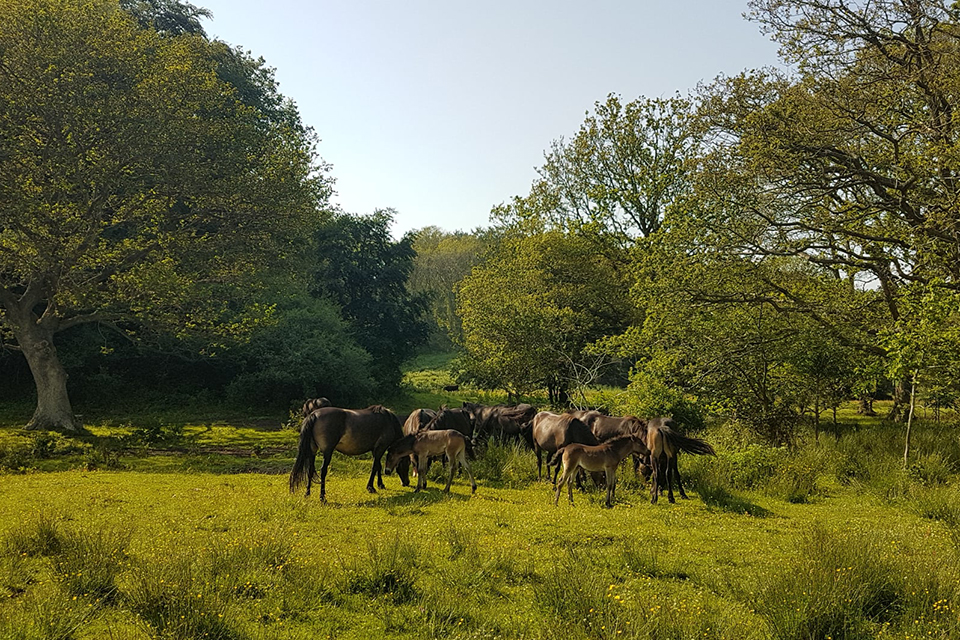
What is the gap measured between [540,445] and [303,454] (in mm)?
5941

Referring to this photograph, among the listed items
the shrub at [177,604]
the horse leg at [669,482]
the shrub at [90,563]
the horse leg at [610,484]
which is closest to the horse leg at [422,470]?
the horse leg at [610,484]

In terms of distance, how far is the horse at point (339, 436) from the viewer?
12430 mm

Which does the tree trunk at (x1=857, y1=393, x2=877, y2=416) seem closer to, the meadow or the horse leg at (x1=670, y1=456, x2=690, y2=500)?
the meadow

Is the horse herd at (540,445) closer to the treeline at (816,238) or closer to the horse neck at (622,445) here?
the horse neck at (622,445)

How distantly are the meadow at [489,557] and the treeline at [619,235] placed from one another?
4451mm

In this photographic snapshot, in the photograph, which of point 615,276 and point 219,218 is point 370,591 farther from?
point 615,276

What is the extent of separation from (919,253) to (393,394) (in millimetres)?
28054

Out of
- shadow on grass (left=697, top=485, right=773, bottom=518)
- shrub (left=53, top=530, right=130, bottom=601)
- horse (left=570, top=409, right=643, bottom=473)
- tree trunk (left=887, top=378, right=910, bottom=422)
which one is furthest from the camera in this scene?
tree trunk (left=887, top=378, right=910, bottom=422)

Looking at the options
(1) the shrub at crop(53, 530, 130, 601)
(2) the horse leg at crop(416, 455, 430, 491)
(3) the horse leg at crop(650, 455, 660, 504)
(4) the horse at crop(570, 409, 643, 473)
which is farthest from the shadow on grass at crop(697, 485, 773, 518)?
(1) the shrub at crop(53, 530, 130, 601)

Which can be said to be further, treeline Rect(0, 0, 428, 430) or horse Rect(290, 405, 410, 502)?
treeline Rect(0, 0, 428, 430)

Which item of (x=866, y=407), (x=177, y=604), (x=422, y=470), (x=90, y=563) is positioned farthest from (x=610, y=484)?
(x=866, y=407)

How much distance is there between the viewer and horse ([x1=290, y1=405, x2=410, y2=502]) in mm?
12430

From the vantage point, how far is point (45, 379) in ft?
70.3

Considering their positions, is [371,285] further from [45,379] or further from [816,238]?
[816,238]
